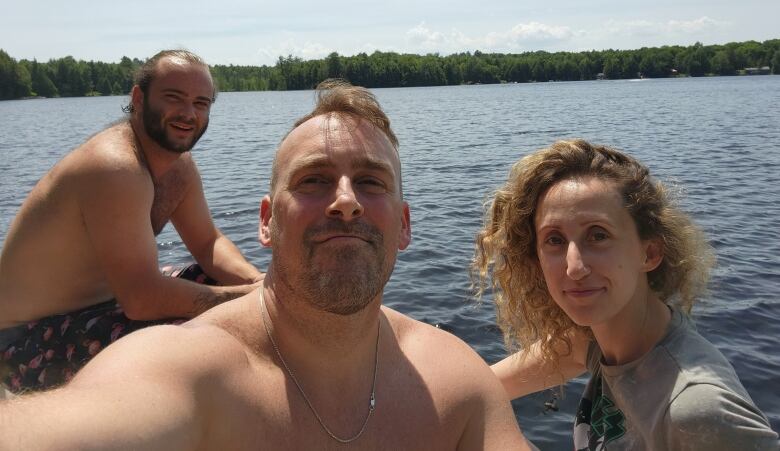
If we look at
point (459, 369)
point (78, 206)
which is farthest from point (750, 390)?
point (78, 206)

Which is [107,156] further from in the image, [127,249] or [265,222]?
[265,222]

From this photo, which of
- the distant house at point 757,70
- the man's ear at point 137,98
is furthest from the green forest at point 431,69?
the man's ear at point 137,98

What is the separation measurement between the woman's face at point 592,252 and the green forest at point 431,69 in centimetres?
10037

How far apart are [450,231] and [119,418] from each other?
10201mm

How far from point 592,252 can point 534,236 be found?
46cm

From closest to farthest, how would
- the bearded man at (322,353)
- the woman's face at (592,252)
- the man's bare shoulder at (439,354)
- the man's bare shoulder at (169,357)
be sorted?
the man's bare shoulder at (169,357) → the bearded man at (322,353) → the man's bare shoulder at (439,354) → the woman's face at (592,252)

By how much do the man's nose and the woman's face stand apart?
1.03 m

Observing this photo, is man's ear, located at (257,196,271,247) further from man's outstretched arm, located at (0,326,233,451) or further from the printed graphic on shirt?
the printed graphic on shirt

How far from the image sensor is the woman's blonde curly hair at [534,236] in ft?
9.91

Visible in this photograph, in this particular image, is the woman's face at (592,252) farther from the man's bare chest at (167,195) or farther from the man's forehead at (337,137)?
the man's bare chest at (167,195)

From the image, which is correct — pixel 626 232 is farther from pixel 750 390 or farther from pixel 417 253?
pixel 417 253

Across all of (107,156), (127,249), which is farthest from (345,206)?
(107,156)

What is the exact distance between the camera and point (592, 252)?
2.85m

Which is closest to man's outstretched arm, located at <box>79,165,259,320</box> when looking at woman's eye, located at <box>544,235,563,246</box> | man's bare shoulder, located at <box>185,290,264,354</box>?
man's bare shoulder, located at <box>185,290,264,354</box>
